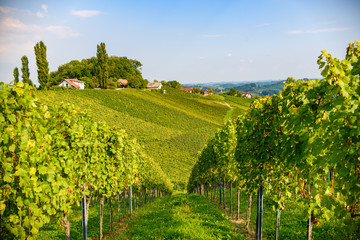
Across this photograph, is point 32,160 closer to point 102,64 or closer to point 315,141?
point 315,141

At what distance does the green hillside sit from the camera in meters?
46.9

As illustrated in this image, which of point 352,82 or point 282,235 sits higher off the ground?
point 352,82

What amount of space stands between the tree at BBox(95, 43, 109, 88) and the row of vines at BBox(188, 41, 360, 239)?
74341 mm

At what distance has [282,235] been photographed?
29.6 feet

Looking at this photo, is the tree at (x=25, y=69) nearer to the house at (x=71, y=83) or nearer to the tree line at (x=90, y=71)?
the tree line at (x=90, y=71)

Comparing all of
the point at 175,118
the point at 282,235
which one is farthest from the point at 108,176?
the point at 175,118

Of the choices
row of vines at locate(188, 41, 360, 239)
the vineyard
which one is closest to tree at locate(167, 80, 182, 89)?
the vineyard

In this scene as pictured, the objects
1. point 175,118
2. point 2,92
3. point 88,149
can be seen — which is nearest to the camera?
point 2,92

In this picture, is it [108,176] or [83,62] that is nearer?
[108,176]

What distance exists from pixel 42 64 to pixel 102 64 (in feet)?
66.9

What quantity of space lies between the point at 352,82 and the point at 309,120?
84cm

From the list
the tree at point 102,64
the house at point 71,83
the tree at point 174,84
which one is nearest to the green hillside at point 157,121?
the tree at point 102,64

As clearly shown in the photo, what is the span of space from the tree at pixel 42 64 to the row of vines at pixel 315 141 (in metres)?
63.1

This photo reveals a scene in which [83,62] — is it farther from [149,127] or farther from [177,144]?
[177,144]
